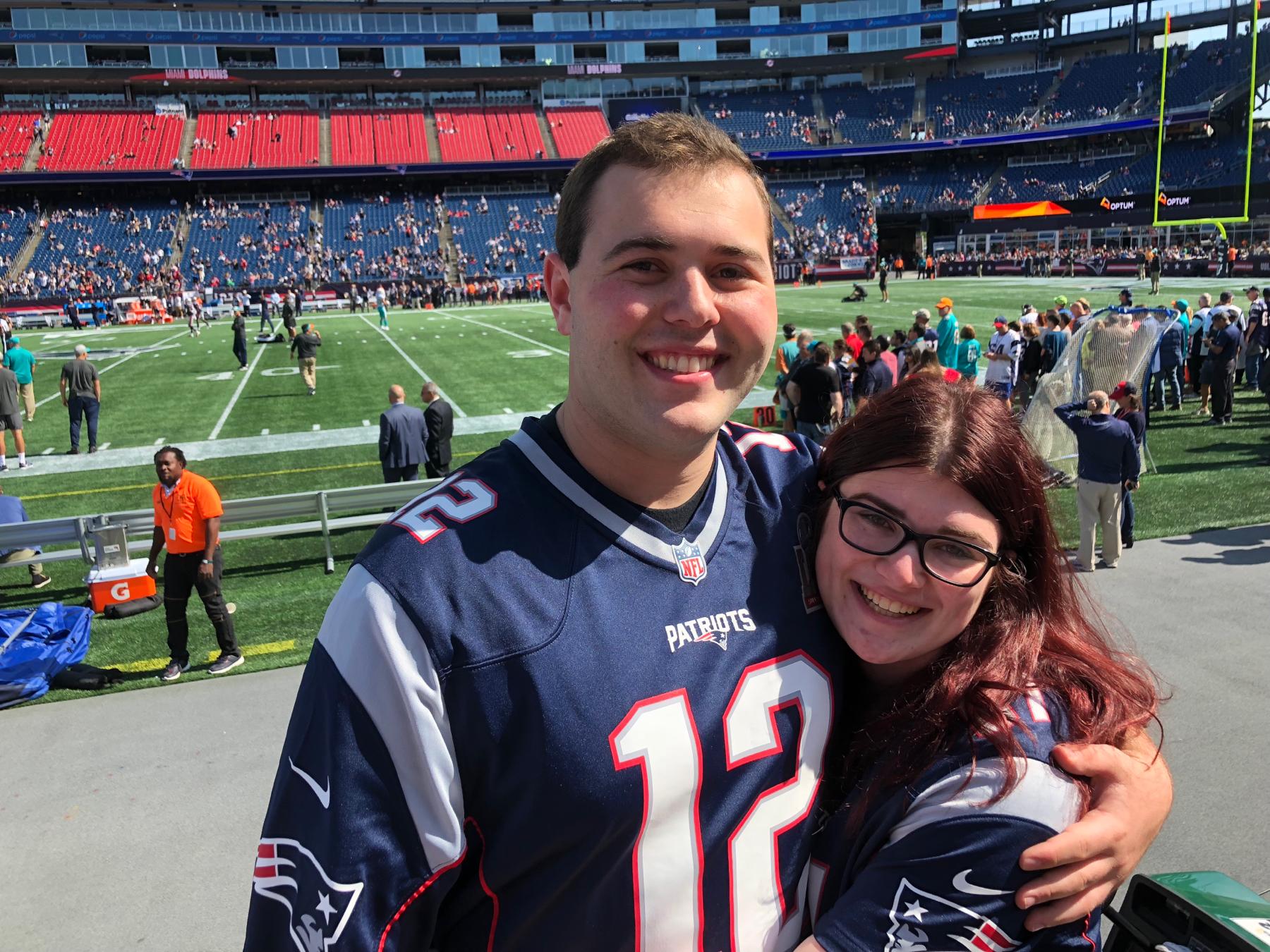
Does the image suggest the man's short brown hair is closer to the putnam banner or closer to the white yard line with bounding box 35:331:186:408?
the white yard line with bounding box 35:331:186:408

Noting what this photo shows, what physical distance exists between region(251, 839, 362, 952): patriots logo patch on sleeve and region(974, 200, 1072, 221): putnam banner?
5604 cm

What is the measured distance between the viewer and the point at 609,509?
1.59 m

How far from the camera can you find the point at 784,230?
55.3m

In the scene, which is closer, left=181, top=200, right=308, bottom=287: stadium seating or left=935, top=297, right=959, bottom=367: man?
left=935, top=297, right=959, bottom=367: man

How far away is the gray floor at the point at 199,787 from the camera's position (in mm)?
3918

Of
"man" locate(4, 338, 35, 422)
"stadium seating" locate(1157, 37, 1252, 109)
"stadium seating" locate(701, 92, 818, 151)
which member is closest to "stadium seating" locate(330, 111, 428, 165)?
"stadium seating" locate(701, 92, 818, 151)

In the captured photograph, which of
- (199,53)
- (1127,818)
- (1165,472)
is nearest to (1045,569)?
(1127,818)

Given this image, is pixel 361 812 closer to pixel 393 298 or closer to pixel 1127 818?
pixel 1127 818

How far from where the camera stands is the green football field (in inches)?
328

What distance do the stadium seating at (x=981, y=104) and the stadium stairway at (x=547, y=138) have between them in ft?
81.0

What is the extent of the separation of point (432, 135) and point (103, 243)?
68.0 ft

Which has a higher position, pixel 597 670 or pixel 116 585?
pixel 597 670

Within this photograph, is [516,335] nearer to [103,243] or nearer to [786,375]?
[786,375]

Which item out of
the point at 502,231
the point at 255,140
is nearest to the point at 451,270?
the point at 502,231
